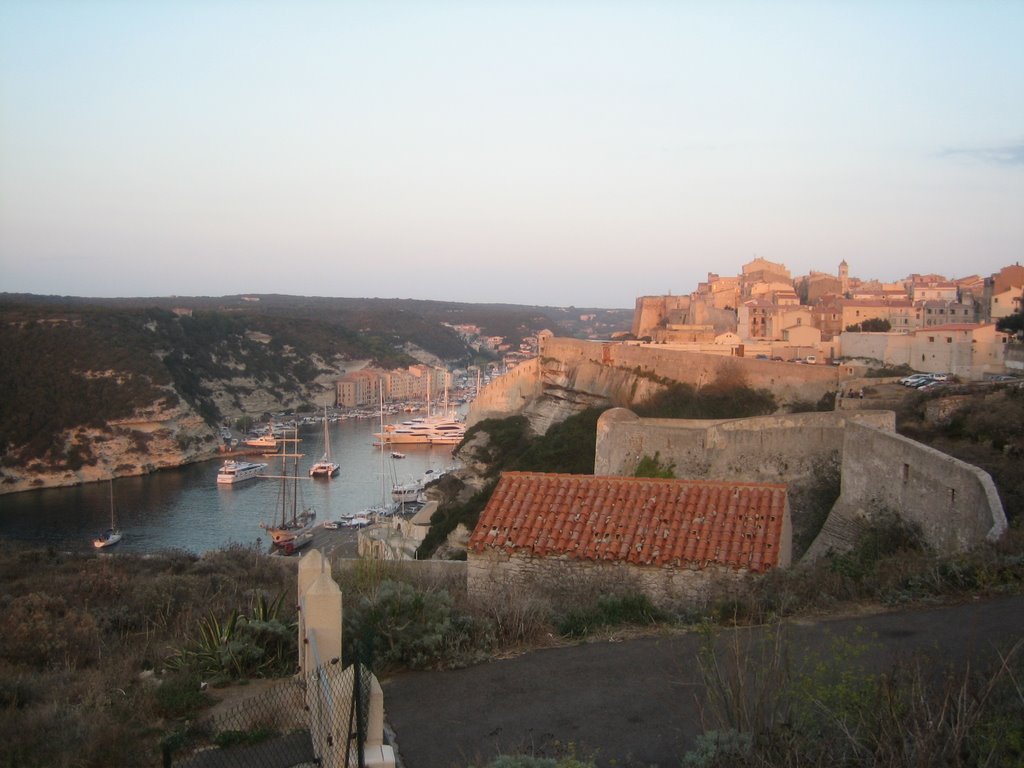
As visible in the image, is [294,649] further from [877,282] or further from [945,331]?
[877,282]

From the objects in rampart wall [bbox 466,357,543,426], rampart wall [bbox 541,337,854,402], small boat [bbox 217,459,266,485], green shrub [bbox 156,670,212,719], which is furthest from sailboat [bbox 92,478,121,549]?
green shrub [bbox 156,670,212,719]

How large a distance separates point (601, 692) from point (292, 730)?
5.25 feet

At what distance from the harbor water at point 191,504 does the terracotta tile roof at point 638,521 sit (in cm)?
2541

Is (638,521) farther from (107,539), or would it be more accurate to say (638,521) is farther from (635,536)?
(107,539)

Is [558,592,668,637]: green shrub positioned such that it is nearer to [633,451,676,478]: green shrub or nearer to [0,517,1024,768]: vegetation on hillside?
[0,517,1024,768]: vegetation on hillside

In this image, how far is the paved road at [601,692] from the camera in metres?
3.98

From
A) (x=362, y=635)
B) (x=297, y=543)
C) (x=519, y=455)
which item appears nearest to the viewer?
(x=362, y=635)

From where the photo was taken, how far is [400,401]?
89.1 meters

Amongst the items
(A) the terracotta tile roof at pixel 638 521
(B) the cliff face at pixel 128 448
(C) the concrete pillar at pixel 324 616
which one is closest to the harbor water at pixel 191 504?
(B) the cliff face at pixel 128 448

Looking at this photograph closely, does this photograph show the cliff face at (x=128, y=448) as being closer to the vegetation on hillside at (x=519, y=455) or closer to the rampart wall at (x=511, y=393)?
the rampart wall at (x=511, y=393)

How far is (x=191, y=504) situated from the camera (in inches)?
1665

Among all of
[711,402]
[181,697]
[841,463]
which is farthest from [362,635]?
[711,402]

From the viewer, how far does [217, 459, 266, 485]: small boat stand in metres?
46.9

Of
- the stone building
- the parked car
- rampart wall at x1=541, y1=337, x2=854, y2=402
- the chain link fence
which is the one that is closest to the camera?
the chain link fence
